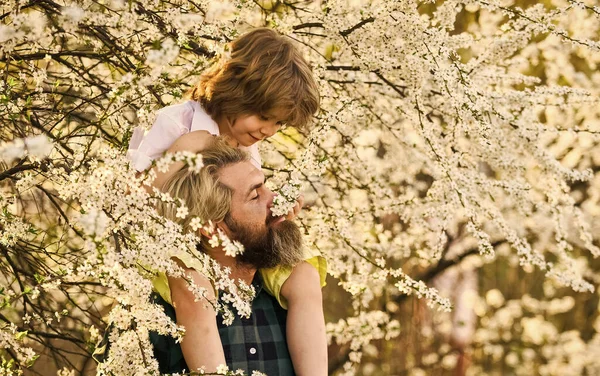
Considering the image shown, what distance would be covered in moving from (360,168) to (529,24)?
1.19 meters

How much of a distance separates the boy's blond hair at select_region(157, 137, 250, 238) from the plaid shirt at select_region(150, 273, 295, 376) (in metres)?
0.25

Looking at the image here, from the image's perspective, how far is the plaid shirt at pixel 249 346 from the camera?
2.39 metres

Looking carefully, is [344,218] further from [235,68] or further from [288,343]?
[288,343]

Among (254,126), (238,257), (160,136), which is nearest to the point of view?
(238,257)

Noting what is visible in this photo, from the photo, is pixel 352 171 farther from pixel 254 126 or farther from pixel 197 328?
Answer: pixel 197 328

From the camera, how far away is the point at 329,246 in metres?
4.62

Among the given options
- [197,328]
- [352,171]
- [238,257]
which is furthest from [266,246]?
[352,171]

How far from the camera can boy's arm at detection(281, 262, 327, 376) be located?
245 cm

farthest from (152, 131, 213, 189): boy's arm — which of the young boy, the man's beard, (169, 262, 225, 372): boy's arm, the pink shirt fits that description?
(169, 262, 225, 372): boy's arm

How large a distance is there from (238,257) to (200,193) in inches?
9.5

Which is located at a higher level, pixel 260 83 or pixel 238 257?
pixel 260 83

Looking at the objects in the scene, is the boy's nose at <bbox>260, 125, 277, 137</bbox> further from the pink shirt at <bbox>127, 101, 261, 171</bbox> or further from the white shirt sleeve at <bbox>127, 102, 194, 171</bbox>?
the white shirt sleeve at <bbox>127, 102, 194, 171</bbox>

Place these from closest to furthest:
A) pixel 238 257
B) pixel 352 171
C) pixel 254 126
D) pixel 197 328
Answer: pixel 197 328
pixel 238 257
pixel 254 126
pixel 352 171

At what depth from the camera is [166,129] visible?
2881 millimetres
